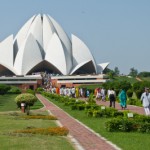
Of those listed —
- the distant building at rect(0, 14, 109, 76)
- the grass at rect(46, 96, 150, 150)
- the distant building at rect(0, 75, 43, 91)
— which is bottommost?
the grass at rect(46, 96, 150, 150)

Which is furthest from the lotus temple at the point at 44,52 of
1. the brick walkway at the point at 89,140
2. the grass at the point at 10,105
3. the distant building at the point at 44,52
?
the brick walkway at the point at 89,140

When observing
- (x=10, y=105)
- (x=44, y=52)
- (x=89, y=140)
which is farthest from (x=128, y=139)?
(x=44, y=52)

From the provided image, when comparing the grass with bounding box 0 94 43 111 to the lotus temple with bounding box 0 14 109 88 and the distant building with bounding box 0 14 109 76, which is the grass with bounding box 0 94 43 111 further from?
the lotus temple with bounding box 0 14 109 88

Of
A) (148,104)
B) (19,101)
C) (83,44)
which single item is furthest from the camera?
(83,44)

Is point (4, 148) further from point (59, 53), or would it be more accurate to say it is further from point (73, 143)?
point (59, 53)

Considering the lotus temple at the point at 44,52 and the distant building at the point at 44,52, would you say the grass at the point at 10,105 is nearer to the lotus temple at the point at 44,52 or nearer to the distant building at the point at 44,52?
the distant building at the point at 44,52

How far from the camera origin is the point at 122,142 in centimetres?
672

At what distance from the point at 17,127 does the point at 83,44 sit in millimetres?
52492

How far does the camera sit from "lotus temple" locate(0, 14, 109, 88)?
57.2 metres

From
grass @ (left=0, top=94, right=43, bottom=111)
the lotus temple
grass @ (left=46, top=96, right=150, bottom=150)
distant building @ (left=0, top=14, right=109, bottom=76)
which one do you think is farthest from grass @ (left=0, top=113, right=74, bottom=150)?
the lotus temple

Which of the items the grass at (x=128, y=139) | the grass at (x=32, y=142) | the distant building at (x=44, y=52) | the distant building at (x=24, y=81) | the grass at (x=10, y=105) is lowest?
the grass at (x=128, y=139)

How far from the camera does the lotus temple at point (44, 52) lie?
188 feet

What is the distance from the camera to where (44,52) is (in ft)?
194

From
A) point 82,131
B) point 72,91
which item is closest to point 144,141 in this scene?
point 82,131
